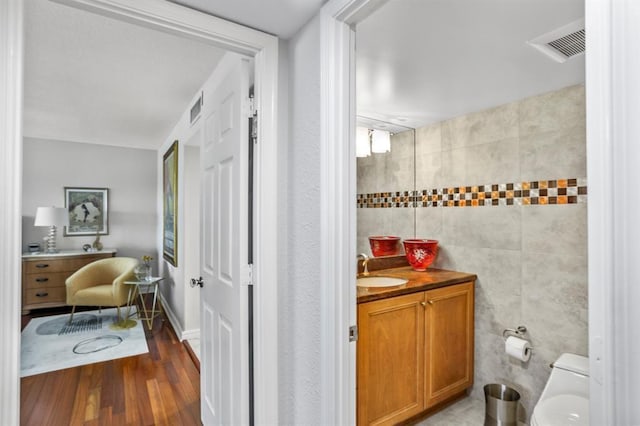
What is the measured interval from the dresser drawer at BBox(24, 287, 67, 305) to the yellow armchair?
1.86ft

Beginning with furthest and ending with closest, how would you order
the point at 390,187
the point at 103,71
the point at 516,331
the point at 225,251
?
1. the point at 390,187
2. the point at 103,71
3. the point at 516,331
4. the point at 225,251

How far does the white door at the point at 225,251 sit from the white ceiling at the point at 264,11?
0.77ft

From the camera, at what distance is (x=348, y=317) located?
1.28 metres

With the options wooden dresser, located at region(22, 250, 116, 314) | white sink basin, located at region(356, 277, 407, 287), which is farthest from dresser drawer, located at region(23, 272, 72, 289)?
white sink basin, located at region(356, 277, 407, 287)


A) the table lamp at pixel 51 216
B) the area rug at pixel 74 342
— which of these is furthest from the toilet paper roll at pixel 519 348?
the table lamp at pixel 51 216

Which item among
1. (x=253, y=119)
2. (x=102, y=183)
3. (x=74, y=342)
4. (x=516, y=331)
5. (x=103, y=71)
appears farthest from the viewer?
(x=102, y=183)

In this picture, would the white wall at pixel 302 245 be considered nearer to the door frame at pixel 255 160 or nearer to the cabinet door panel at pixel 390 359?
the door frame at pixel 255 160

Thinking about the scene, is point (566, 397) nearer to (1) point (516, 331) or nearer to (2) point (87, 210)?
(1) point (516, 331)

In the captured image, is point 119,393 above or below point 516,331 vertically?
below

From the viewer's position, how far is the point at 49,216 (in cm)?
437

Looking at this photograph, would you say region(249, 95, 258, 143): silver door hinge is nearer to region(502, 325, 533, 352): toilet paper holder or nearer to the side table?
region(502, 325, 533, 352): toilet paper holder

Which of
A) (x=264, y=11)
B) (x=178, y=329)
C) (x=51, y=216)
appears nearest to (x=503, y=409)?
(x=264, y=11)

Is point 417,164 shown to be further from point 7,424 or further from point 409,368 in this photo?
point 7,424

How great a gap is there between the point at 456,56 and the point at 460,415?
229 cm
